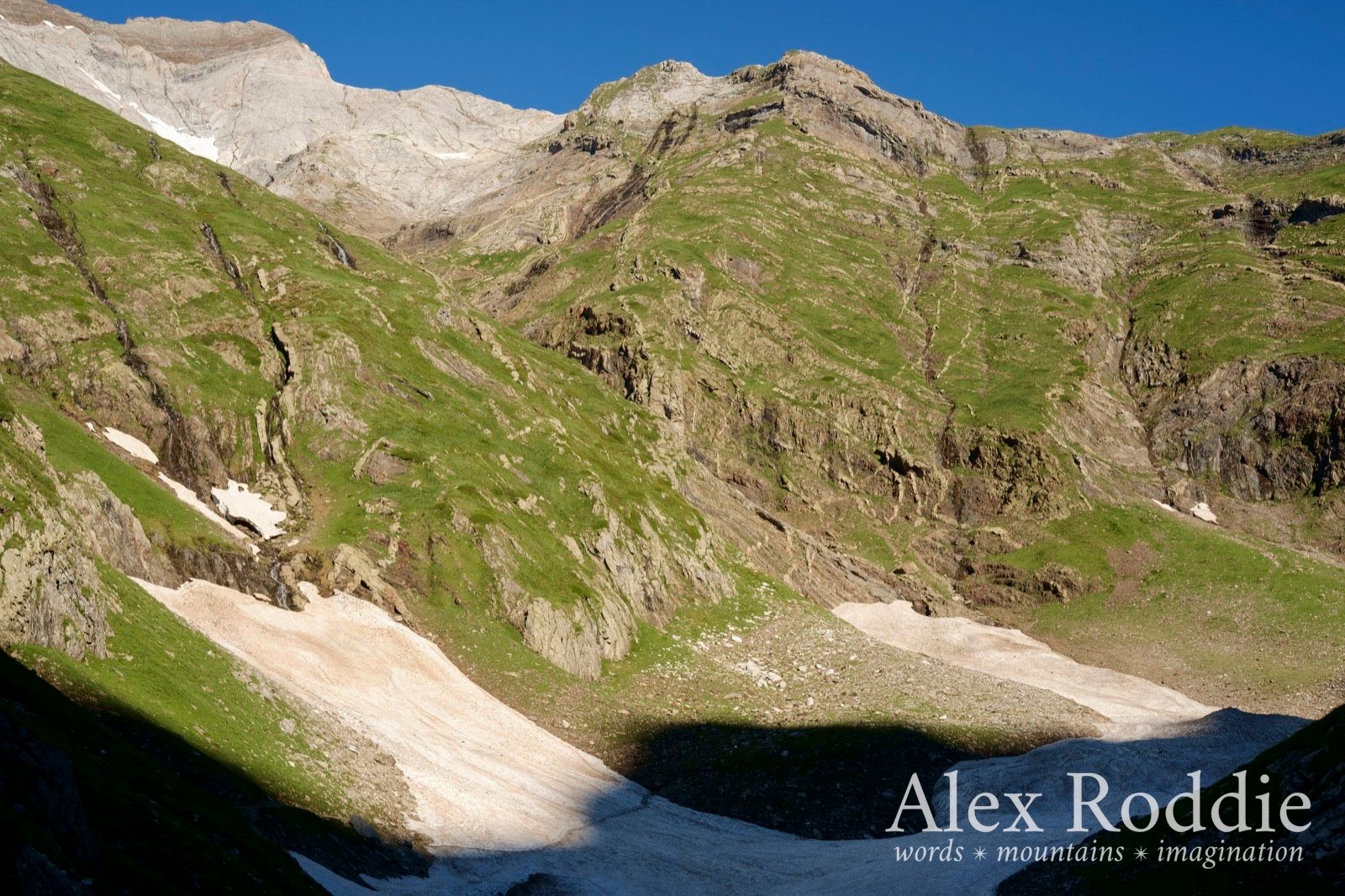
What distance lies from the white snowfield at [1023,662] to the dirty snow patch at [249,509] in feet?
223

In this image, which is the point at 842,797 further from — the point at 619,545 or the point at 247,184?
the point at 247,184

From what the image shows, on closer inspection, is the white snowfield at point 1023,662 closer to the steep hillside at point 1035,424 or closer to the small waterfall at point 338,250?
the steep hillside at point 1035,424

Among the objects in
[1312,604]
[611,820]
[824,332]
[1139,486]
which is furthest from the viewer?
[824,332]

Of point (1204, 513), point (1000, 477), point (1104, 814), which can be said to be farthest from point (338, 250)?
point (1204, 513)

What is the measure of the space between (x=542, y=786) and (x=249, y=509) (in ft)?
120

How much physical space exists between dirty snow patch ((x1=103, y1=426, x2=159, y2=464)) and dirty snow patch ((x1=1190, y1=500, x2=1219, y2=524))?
144243 mm

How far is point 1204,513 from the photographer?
15062 cm

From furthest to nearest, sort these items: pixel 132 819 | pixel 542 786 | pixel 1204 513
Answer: pixel 1204 513 < pixel 542 786 < pixel 132 819

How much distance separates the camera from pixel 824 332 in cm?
17825

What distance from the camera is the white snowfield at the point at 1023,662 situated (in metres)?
94.8

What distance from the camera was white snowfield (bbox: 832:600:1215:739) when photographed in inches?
3730

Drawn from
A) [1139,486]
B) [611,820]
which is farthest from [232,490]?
[1139,486]

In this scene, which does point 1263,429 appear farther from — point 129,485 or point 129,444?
point 129,485

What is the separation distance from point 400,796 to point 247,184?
388ft
